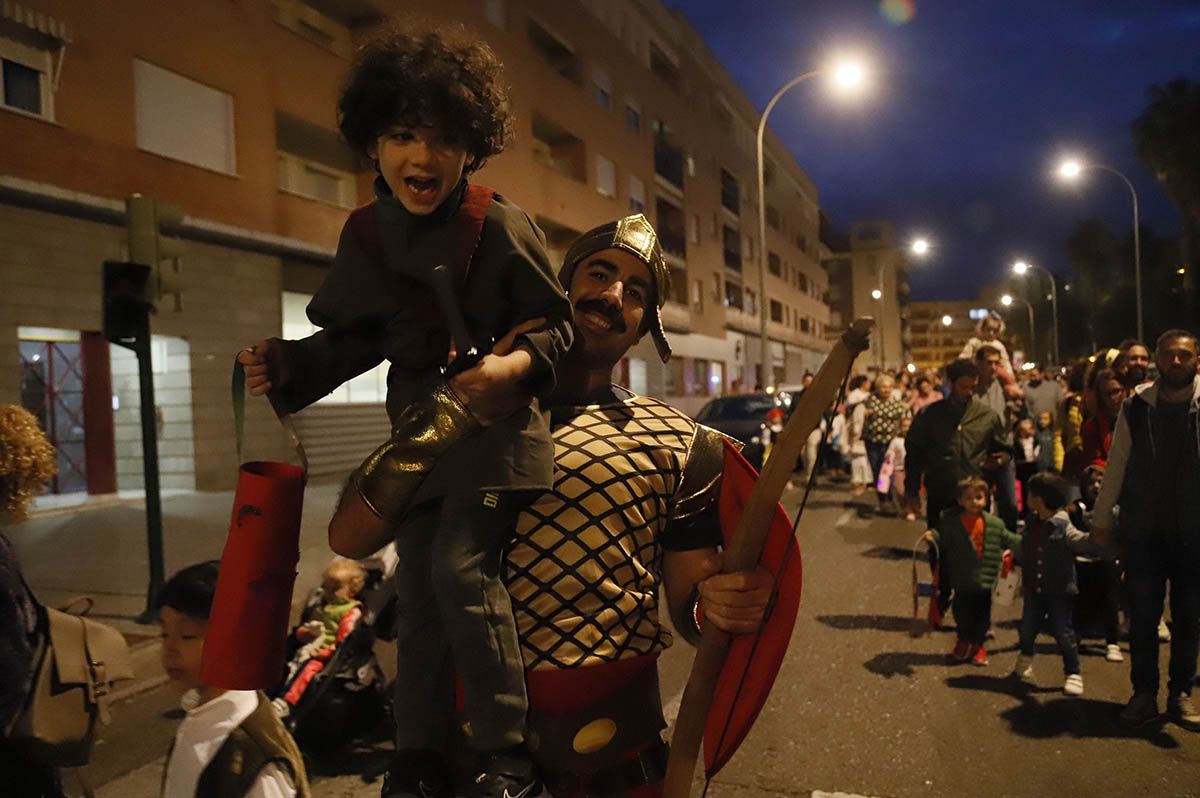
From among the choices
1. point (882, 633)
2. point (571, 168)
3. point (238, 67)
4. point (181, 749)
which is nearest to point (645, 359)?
point (571, 168)

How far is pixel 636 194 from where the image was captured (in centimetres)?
3297

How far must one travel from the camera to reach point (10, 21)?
1148 centimetres

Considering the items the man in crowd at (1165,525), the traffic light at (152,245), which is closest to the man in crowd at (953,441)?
the man in crowd at (1165,525)

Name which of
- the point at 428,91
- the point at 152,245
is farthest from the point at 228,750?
the point at 152,245

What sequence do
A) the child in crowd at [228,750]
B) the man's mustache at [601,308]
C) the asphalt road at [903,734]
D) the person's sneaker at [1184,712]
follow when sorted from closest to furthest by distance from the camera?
the man's mustache at [601,308], the child in crowd at [228,750], the asphalt road at [903,734], the person's sneaker at [1184,712]

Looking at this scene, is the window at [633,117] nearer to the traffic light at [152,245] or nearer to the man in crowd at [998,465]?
the man in crowd at [998,465]

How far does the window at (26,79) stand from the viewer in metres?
11.5

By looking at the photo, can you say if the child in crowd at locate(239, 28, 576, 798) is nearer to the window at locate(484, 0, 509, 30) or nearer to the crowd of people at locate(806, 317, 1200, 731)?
the crowd of people at locate(806, 317, 1200, 731)

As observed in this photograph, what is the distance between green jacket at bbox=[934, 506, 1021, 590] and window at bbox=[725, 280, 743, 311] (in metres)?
37.6

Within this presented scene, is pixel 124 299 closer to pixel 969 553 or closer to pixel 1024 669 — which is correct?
pixel 969 553

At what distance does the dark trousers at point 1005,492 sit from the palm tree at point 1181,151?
4001 cm

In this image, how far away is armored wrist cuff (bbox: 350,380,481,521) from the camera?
1358 millimetres

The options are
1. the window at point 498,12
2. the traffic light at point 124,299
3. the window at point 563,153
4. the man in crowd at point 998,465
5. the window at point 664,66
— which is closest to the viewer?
the traffic light at point 124,299

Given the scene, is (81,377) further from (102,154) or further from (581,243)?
(581,243)
